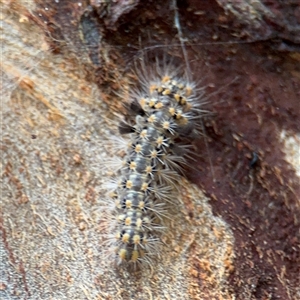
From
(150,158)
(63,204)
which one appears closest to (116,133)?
(150,158)

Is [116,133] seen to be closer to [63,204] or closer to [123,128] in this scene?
[123,128]

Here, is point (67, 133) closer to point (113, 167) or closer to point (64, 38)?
point (113, 167)

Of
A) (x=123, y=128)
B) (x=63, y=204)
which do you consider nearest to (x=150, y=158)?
(x=123, y=128)

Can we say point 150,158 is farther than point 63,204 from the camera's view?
Yes

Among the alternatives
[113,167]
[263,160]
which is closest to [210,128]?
[263,160]

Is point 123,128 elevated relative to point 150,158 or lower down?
elevated
